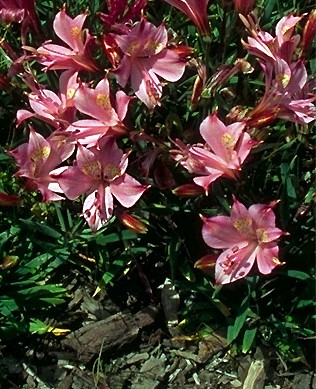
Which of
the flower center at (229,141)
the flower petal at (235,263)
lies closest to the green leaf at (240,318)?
the flower petal at (235,263)

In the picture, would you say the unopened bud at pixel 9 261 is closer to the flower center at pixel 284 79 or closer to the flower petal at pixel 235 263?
the flower petal at pixel 235 263

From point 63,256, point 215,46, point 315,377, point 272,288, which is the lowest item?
point 315,377

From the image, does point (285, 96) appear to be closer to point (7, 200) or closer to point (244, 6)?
point (244, 6)

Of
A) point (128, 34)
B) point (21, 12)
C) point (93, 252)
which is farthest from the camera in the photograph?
point (93, 252)

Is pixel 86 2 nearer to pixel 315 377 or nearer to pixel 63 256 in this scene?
pixel 63 256

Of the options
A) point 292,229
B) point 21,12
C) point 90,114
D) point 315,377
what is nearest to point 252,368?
point 315,377

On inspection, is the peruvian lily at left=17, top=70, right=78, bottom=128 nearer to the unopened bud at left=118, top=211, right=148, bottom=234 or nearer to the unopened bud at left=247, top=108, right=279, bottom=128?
the unopened bud at left=118, top=211, right=148, bottom=234

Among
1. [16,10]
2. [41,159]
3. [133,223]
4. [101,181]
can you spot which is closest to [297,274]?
[133,223]

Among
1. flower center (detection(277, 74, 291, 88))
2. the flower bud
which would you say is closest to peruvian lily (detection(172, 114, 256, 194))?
flower center (detection(277, 74, 291, 88))
